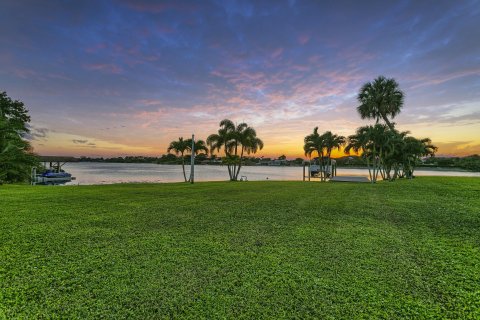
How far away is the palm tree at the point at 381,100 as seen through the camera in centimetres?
3041

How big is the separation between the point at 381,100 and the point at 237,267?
111ft

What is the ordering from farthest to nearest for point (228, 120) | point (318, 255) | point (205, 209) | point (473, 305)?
point (228, 120), point (205, 209), point (318, 255), point (473, 305)

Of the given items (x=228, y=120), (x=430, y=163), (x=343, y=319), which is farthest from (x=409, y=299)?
(x=430, y=163)

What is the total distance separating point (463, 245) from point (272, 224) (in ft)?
12.1

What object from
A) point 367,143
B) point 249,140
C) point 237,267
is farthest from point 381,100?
point 237,267

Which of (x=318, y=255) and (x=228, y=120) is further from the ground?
(x=228, y=120)

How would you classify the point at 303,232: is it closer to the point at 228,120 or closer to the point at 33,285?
the point at 33,285

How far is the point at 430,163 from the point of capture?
3177 inches

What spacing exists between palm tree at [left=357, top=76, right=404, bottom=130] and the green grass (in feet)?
91.7

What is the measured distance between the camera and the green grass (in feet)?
8.57

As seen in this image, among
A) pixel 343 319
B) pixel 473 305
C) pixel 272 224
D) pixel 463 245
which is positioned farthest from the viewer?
pixel 272 224

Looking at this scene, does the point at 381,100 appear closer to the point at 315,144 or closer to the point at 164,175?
Answer: the point at 315,144

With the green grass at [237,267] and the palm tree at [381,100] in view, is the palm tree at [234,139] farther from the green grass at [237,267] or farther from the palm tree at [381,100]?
the green grass at [237,267]

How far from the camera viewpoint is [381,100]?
30719 mm
